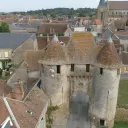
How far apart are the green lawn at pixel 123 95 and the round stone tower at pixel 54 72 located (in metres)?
9.61

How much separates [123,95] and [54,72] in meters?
14.6

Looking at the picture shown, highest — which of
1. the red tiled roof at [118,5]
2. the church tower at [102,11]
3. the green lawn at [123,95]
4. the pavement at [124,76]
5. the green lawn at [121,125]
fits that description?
the red tiled roof at [118,5]

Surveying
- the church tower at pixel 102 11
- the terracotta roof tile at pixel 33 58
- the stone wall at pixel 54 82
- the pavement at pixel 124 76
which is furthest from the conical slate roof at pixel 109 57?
the church tower at pixel 102 11

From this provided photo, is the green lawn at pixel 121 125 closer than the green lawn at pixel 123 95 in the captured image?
Yes

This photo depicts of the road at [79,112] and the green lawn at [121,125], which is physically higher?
the road at [79,112]

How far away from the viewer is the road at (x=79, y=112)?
104 feet

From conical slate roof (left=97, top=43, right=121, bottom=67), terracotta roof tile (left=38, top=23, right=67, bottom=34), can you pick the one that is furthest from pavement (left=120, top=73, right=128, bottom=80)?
terracotta roof tile (left=38, top=23, right=67, bottom=34)

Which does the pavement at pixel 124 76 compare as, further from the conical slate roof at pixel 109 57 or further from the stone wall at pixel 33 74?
the conical slate roof at pixel 109 57

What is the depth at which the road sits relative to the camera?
104 feet

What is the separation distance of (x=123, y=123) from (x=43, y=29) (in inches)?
2585

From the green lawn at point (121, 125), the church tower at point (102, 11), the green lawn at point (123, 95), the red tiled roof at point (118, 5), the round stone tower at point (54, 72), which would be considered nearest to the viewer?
the round stone tower at point (54, 72)

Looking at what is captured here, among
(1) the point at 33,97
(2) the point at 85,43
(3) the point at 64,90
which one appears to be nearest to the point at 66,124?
(3) the point at 64,90

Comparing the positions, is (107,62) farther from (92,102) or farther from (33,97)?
(33,97)

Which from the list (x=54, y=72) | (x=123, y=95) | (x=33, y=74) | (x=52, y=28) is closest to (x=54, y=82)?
(x=54, y=72)
